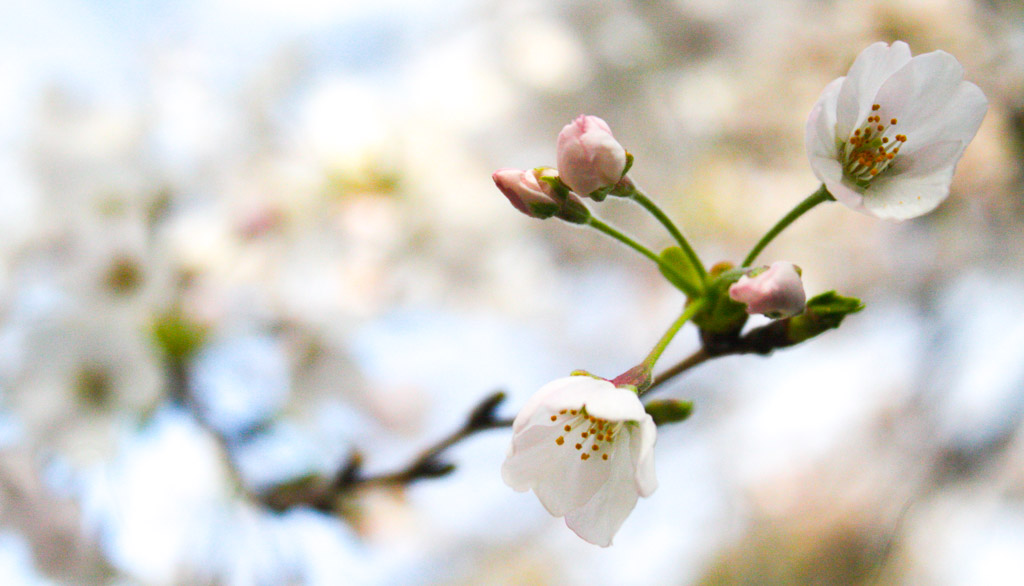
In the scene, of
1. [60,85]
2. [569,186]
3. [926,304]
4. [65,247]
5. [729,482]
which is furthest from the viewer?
[729,482]

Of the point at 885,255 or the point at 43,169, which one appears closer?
Result: the point at 43,169

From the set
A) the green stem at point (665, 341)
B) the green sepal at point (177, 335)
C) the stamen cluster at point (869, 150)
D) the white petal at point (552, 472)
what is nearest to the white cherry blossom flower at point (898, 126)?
the stamen cluster at point (869, 150)

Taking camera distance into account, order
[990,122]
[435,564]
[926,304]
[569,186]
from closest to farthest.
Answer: [569,186]
[990,122]
[926,304]
[435,564]

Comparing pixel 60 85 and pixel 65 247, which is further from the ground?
pixel 60 85

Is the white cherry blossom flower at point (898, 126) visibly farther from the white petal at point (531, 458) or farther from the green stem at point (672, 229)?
the white petal at point (531, 458)

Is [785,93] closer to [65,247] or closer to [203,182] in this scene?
[203,182]

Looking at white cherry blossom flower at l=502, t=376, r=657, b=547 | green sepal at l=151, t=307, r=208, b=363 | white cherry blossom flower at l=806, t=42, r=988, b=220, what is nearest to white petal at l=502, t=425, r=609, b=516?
white cherry blossom flower at l=502, t=376, r=657, b=547

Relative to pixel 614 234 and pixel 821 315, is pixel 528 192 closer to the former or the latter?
pixel 614 234

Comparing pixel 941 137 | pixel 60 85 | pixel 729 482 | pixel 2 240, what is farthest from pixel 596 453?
pixel 729 482
